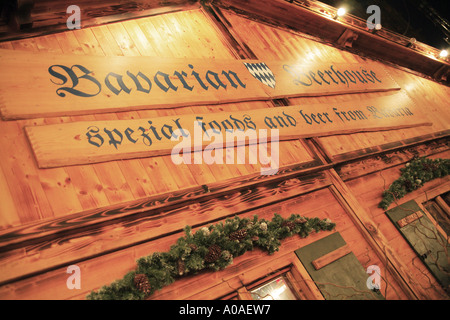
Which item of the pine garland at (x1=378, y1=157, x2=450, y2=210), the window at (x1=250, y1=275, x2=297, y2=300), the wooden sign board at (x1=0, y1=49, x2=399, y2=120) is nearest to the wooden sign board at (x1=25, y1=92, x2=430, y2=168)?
the wooden sign board at (x1=0, y1=49, x2=399, y2=120)

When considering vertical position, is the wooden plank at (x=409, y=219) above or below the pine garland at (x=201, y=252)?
below

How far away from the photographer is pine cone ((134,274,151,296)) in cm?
182

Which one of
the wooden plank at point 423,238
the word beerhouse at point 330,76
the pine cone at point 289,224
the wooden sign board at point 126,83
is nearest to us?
the wooden sign board at point 126,83

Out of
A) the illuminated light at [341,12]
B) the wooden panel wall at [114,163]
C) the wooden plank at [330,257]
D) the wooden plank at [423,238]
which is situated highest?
the illuminated light at [341,12]

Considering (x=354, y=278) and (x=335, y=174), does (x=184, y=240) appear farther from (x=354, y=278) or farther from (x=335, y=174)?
(x=335, y=174)

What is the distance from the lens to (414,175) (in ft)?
13.0

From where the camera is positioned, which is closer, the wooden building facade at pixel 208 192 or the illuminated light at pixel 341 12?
the wooden building facade at pixel 208 192

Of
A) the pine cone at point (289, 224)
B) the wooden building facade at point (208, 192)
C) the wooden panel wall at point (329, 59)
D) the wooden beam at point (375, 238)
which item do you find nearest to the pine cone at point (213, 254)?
the wooden building facade at point (208, 192)

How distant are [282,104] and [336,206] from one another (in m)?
1.27

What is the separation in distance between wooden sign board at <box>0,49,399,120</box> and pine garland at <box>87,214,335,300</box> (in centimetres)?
119

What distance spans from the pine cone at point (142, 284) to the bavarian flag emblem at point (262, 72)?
2.46m

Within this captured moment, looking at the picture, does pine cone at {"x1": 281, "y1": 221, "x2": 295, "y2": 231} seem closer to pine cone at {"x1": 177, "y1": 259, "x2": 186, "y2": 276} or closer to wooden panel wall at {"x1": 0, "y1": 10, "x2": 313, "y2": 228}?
wooden panel wall at {"x1": 0, "y1": 10, "x2": 313, "y2": 228}

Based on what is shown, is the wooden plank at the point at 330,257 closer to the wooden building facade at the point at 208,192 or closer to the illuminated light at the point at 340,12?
the wooden building facade at the point at 208,192

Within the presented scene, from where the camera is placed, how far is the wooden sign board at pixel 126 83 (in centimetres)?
223
